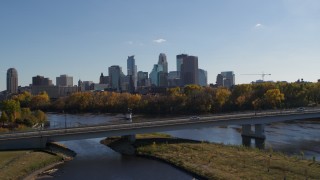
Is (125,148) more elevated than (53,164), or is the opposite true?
(125,148)

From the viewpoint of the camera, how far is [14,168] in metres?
44.6

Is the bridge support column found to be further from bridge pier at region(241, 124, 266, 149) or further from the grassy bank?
the grassy bank

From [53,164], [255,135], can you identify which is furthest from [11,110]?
[255,135]

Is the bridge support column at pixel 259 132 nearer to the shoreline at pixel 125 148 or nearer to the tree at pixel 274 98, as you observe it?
the shoreline at pixel 125 148

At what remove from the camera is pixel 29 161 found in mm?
48531

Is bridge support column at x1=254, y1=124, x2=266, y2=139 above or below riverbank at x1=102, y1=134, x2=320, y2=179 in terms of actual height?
above

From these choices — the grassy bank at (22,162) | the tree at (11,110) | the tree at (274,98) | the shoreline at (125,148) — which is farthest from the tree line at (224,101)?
the grassy bank at (22,162)

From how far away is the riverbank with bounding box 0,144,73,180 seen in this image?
4382cm

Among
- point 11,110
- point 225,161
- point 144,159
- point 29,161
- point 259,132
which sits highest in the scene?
point 11,110

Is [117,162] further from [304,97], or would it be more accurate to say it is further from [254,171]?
[304,97]

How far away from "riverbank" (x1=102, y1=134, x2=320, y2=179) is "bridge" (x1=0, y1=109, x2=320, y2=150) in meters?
2.41

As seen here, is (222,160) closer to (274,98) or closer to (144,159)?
(144,159)

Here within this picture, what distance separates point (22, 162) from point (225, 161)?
79.1ft

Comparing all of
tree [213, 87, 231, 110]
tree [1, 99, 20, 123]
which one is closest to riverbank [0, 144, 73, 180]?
tree [1, 99, 20, 123]
